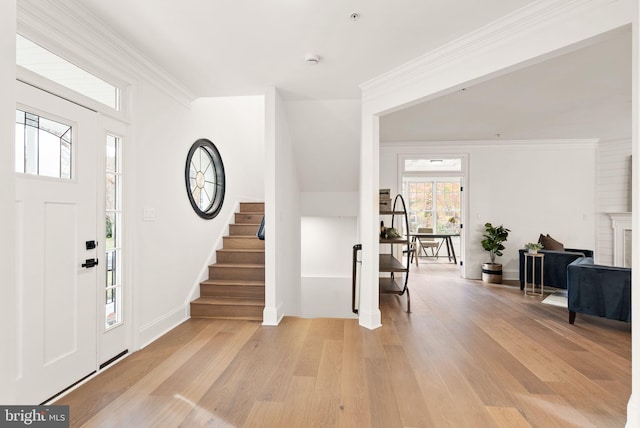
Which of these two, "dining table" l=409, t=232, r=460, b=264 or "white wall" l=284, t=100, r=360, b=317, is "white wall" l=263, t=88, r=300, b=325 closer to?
"white wall" l=284, t=100, r=360, b=317

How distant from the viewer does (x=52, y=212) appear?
1892 mm

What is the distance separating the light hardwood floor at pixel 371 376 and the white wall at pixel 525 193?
2.49m

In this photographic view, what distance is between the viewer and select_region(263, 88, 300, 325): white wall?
3.26m

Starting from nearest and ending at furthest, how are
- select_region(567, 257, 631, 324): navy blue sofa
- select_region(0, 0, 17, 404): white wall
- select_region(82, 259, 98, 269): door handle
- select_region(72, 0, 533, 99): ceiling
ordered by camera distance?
select_region(0, 0, 17, 404): white wall < select_region(72, 0, 533, 99): ceiling < select_region(82, 259, 98, 269): door handle < select_region(567, 257, 631, 324): navy blue sofa

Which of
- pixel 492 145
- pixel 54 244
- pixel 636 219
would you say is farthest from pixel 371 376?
pixel 492 145

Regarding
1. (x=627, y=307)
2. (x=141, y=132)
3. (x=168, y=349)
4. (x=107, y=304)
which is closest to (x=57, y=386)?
(x=107, y=304)

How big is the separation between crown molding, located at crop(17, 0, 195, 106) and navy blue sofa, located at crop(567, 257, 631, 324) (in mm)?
4933

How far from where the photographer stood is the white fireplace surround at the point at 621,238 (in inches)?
212

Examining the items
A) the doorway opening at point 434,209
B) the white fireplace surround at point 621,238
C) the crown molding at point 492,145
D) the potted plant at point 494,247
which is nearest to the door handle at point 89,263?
the crown molding at point 492,145

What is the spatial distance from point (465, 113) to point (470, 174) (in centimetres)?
197

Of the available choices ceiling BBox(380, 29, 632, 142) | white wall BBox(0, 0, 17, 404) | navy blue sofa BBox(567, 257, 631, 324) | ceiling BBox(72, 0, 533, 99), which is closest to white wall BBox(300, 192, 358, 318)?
ceiling BBox(380, 29, 632, 142)

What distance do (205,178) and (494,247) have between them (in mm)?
5157

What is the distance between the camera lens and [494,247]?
5492 mm

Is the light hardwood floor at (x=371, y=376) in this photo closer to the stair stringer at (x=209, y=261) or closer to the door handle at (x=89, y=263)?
the stair stringer at (x=209, y=261)
